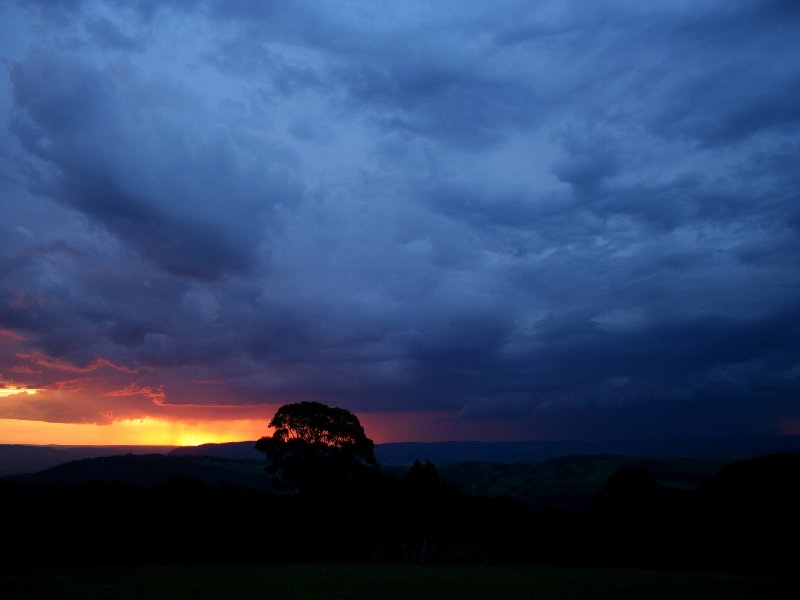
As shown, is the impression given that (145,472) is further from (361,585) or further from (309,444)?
(361,585)

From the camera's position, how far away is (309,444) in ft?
230

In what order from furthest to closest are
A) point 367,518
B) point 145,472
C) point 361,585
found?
point 145,472, point 367,518, point 361,585

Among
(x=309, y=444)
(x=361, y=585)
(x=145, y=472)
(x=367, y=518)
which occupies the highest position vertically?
(x=309, y=444)

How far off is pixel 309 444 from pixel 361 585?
37.9m

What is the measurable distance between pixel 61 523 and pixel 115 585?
34807mm

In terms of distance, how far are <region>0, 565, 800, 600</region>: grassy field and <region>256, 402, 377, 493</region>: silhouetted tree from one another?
2668 cm

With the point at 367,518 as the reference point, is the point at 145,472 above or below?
above

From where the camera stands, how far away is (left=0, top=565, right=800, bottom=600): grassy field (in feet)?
92.2

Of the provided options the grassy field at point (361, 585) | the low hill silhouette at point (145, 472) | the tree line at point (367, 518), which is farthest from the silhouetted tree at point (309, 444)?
the low hill silhouette at point (145, 472)

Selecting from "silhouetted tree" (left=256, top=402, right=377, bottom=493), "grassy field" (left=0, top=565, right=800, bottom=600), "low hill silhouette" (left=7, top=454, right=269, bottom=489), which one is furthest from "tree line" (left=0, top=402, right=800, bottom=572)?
"low hill silhouette" (left=7, top=454, right=269, bottom=489)

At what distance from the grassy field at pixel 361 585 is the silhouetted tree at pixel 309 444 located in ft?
87.5

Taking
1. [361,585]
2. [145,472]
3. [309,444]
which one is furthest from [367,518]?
[145,472]

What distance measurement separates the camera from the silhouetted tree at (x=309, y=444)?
6956 centimetres

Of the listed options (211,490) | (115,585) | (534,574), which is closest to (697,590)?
(534,574)
